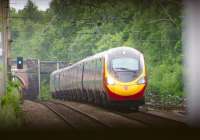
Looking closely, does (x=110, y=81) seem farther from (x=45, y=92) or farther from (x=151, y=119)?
(x=151, y=119)

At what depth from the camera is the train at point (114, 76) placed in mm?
13938

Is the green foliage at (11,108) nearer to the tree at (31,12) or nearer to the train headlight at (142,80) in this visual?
the tree at (31,12)

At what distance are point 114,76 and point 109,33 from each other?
2021 millimetres

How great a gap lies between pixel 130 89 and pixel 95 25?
7.56ft

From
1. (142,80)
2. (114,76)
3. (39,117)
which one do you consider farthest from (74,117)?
(114,76)

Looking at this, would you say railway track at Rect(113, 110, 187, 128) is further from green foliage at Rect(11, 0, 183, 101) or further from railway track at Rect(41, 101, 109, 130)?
railway track at Rect(41, 101, 109, 130)

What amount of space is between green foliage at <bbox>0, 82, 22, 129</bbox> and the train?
83cm

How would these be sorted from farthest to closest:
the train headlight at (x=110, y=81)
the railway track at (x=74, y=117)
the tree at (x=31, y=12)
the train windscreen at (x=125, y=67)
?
the train headlight at (x=110, y=81)
the train windscreen at (x=125, y=67)
the tree at (x=31, y=12)
the railway track at (x=74, y=117)

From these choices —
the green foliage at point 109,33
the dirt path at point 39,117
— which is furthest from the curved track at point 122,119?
the green foliage at point 109,33

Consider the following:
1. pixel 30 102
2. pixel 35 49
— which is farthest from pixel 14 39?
pixel 30 102

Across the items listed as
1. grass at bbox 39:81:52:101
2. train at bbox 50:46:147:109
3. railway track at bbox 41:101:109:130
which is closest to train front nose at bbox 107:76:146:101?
train at bbox 50:46:147:109

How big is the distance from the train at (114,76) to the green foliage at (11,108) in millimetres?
831

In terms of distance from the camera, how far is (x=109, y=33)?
1314 centimetres

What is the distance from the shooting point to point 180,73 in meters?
12.3
